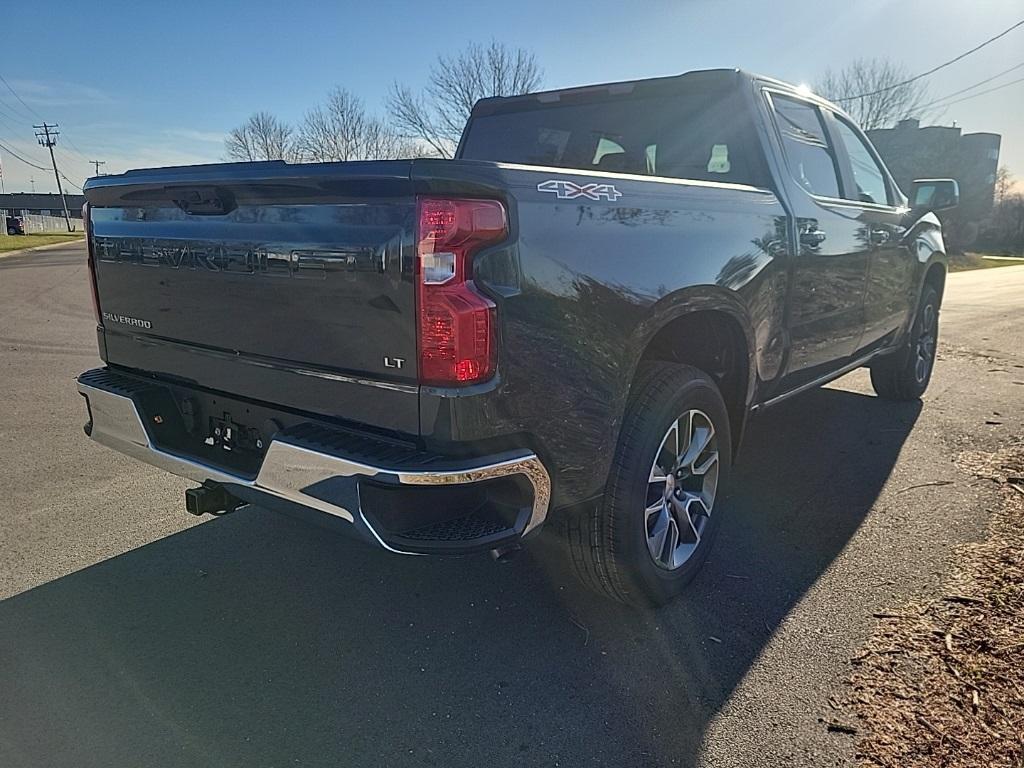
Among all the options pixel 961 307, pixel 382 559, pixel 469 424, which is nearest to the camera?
pixel 469 424

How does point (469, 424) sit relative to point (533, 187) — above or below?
below

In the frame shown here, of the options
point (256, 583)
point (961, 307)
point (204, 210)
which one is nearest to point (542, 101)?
point (204, 210)

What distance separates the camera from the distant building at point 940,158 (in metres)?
43.2

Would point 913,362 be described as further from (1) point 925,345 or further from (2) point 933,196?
(2) point 933,196

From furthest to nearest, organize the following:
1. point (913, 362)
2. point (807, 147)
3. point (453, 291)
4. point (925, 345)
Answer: point (925, 345) → point (913, 362) → point (807, 147) → point (453, 291)

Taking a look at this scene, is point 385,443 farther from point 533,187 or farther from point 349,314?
point 533,187

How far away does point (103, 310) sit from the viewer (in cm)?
319

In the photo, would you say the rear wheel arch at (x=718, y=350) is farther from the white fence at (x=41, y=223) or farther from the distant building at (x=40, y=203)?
the distant building at (x=40, y=203)

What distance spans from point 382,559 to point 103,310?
1.57 meters

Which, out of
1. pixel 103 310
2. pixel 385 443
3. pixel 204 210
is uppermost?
pixel 204 210

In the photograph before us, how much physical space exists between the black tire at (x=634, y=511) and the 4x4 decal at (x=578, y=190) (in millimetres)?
698

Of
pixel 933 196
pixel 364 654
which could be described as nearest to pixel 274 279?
pixel 364 654

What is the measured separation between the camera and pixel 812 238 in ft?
12.1

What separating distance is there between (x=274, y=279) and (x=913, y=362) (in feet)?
16.8
